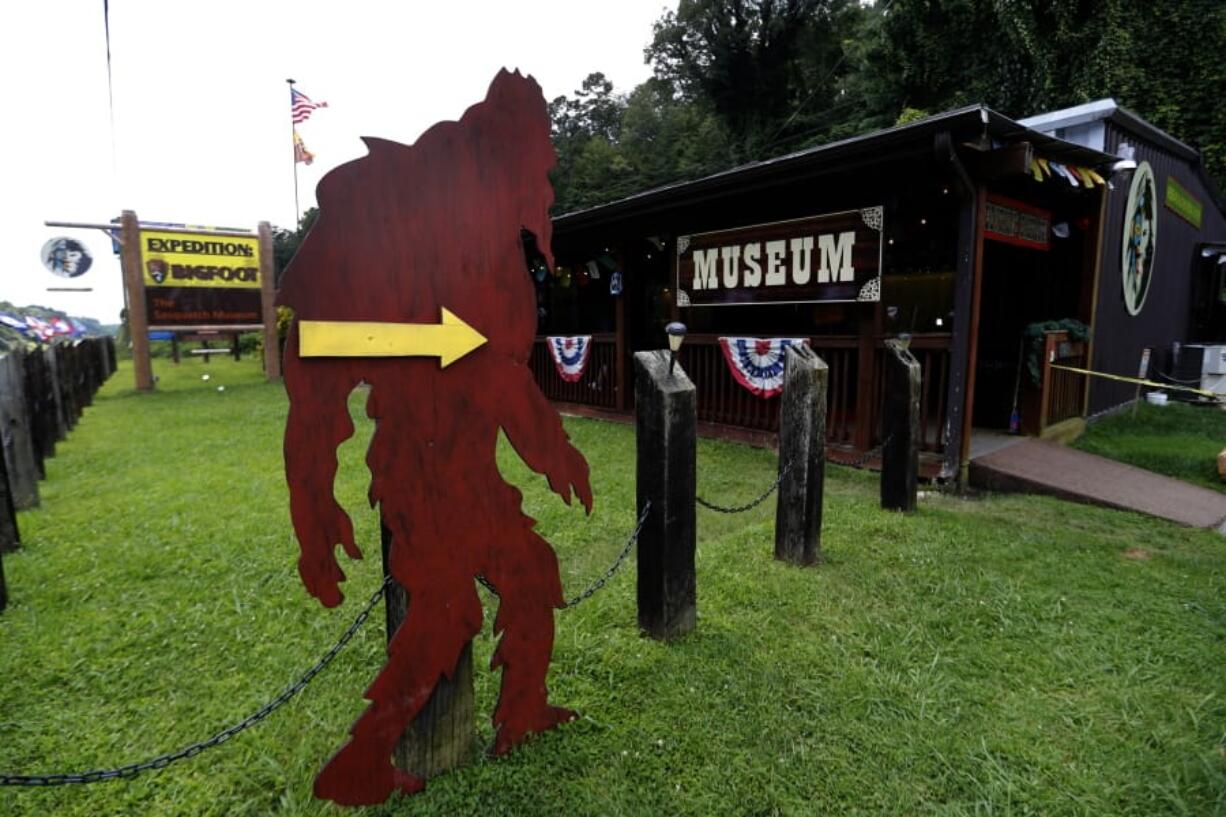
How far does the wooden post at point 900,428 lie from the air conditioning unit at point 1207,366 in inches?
360

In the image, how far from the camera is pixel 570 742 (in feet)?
7.55

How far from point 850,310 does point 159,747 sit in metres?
9.51

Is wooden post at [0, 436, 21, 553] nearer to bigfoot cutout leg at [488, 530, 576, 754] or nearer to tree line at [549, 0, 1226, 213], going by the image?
bigfoot cutout leg at [488, 530, 576, 754]

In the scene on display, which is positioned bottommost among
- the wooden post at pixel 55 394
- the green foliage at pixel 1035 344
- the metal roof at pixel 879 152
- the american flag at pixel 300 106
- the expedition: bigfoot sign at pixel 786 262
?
the wooden post at pixel 55 394

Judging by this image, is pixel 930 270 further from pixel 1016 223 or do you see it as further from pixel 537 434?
pixel 537 434

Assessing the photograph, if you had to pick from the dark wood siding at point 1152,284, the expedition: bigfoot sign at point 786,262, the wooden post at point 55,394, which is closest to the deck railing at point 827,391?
the expedition: bigfoot sign at point 786,262

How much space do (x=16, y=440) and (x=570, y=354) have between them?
21.3 feet

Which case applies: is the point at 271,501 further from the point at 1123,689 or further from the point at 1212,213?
the point at 1212,213

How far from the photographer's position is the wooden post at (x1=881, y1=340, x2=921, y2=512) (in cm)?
463

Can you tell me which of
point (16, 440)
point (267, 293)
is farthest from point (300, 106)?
point (16, 440)

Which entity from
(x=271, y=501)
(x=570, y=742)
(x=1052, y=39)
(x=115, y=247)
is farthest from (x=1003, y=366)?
(x=115, y=247)

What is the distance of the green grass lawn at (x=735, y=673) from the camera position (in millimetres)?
2084

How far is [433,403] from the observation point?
6.43ft

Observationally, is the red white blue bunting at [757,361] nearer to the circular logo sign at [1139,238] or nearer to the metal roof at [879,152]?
the metal roof at [879,152]
